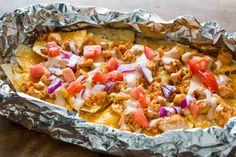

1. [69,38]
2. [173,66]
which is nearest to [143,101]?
[173,66]

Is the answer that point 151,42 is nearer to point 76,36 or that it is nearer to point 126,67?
point 126,67

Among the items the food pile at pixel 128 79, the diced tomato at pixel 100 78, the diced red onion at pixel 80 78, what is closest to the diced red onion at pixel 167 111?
the food pile at pixel 128 79

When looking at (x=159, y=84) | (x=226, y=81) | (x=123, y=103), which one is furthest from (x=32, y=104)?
(x=226, y=81)

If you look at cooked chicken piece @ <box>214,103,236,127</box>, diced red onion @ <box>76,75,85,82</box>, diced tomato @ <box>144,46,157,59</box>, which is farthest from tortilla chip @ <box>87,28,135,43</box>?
cooked chicken piece @ <box>214,103,236,127</box>

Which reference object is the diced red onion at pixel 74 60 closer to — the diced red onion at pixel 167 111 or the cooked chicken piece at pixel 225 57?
the diced red onion at pixel 167 111

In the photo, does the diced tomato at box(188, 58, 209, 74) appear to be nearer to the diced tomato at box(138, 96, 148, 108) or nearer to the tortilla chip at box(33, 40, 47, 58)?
the diced tomato at box(138, 96, 148, 108)

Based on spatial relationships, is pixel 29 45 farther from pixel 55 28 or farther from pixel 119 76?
pixel 119 76
